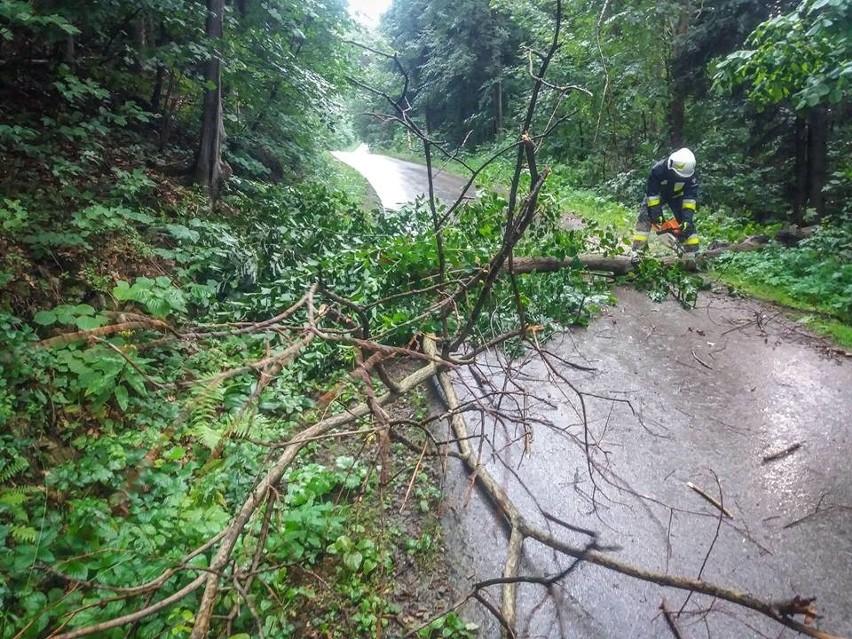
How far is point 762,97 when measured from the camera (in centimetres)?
579

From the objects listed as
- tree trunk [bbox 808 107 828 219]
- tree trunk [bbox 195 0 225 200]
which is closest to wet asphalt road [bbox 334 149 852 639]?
tree trunk [bbox 808 107 828 219]

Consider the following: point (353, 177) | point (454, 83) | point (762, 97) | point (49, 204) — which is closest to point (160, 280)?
point (49, 204)

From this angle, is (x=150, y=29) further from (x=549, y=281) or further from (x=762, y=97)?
(x=762, y=97)

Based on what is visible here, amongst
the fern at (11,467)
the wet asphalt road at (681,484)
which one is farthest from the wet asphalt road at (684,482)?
the fern at (11,467)

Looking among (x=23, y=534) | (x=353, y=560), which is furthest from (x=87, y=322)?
(x=353, y=560)

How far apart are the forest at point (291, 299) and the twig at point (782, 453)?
614 mm

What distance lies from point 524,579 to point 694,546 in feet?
3.57

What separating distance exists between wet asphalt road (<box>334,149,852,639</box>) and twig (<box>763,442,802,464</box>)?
0.10 feet

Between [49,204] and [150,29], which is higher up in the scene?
[150,29]

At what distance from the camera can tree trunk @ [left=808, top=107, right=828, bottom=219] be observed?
7.88m

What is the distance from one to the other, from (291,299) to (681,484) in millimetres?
3829

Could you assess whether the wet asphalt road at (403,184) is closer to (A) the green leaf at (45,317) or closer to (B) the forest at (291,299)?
(B) the forest at (291,299)

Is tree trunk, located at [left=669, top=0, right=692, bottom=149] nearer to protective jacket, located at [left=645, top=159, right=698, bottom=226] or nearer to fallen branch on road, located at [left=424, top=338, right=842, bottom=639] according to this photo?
protective jacket, located at [left=645, top=159, right=698, bottom=226]

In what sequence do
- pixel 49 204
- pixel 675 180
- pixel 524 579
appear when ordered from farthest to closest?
1. pixel 675 180
2. pixel 49 204
3. pixel 524 579
